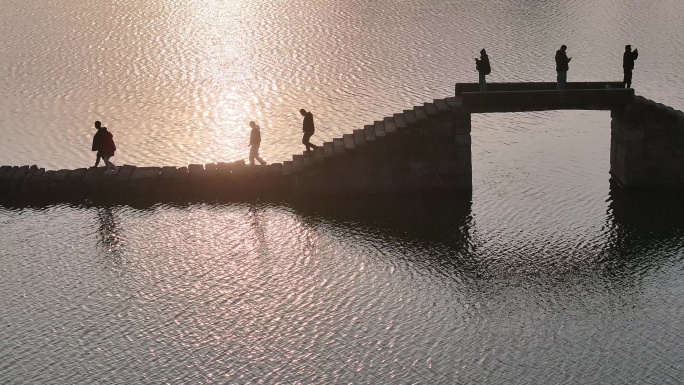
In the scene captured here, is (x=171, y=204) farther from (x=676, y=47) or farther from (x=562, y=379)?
(x=676, y=47)

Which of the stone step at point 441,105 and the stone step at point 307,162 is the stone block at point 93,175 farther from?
the stone step at point 441,105

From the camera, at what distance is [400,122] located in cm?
5291

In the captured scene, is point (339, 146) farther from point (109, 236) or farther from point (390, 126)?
point (109, 236)

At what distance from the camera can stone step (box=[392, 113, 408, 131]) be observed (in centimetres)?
5231

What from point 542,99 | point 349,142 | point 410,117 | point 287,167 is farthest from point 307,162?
point 542,99

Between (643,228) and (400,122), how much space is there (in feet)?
38.6

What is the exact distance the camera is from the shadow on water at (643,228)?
149ft

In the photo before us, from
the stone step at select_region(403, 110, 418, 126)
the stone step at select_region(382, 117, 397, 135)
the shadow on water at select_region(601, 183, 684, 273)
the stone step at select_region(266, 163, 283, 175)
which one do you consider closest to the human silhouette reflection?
the stone step at select_region(266, 163, 283, 175)

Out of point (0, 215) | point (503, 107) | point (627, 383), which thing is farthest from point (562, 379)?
point (0, 215)

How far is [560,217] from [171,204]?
678 inches

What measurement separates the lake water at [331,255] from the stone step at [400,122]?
3.35 meters

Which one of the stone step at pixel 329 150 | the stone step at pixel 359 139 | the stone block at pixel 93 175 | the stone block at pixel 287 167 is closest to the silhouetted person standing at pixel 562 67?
the stone step at pixel 359 139

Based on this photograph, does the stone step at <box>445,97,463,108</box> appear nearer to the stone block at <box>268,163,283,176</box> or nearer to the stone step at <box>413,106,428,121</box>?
the stone step at <box>413,106,428,121</box>

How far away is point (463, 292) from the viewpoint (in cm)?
4253
